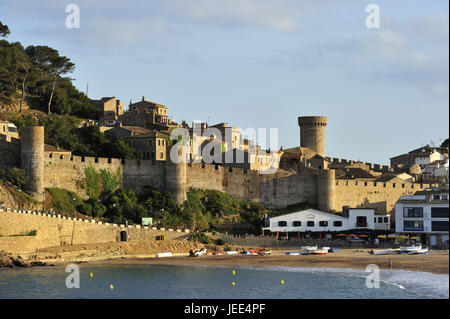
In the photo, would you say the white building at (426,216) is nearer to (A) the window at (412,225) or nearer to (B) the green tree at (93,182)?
(A) the window at (412,225)

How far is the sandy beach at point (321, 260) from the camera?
160 feet

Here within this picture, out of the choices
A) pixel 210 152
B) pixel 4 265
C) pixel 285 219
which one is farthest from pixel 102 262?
pixel 210 152

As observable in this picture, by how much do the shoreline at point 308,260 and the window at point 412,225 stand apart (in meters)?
4.21

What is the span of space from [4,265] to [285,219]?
20691 millimetres

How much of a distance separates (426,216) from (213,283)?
19.5 m

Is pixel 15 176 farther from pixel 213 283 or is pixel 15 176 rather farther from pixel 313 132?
pixel 313 132

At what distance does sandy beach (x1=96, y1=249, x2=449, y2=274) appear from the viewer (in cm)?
4866

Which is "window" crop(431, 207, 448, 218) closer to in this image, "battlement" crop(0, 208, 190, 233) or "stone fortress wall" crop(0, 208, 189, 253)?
"battlement" crop(0, 208, 190, 233)

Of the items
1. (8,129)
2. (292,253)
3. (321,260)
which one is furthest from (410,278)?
(8,129)

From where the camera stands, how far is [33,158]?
5506 cm

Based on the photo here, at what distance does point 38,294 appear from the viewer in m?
39.8

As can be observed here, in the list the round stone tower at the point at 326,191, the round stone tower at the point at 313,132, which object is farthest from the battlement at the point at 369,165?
the round stone tower at the point at 326,191

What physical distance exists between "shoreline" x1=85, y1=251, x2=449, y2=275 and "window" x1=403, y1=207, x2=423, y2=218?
4.56 m

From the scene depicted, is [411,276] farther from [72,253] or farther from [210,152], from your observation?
[210,152]
